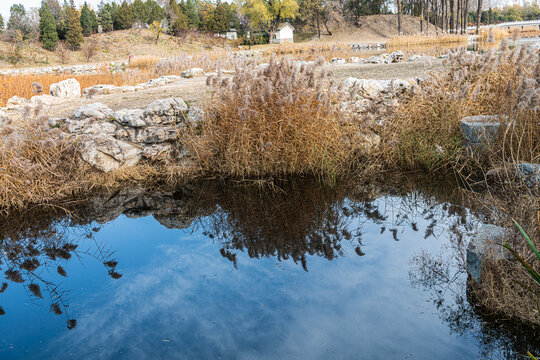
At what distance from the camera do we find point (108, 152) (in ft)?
18.1

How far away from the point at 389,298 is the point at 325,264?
0.63 m

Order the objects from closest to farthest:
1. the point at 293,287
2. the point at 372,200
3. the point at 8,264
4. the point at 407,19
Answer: the point at 293,287, the point at 8,264, the point at 372,200, the point at 407,19

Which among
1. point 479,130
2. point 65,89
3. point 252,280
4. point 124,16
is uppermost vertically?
point 124,16

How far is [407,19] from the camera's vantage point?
50000 millimetres

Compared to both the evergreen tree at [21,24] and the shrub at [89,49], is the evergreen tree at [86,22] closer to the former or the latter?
the shrub at [89,49]

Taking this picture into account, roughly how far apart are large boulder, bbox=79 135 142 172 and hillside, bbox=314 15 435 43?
140 feet

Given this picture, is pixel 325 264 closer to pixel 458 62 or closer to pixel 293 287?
pixel 293 287

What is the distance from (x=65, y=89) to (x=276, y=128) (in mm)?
6380

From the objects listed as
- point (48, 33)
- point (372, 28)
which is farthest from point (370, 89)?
point (372, 28)

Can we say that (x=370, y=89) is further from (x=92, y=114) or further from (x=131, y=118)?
(x=92, y=114)

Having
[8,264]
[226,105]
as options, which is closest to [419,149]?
[226,105]

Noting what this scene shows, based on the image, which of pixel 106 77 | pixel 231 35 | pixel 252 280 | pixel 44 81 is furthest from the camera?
pixel 231 35

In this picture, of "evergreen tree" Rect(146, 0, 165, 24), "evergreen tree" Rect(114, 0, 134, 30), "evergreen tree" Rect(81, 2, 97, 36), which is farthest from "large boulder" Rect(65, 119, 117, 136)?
"evergreen tree" Rect(146, 0, 165, 24)

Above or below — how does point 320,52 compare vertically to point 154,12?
below
